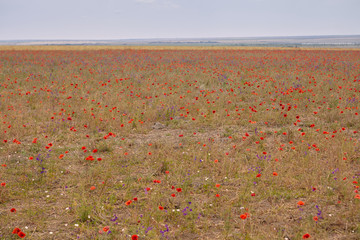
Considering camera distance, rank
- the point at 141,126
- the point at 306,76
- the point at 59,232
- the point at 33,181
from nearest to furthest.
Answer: the point at 59,232, the point at 33,181, the point at 141,126, the point at 306,76

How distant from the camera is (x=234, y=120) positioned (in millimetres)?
8492

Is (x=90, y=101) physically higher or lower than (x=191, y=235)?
higher

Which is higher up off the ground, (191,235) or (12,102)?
(12,102)

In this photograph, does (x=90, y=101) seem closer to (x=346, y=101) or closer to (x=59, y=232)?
(x=59, y=232)

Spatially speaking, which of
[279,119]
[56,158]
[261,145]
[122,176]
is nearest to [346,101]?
[279,119]

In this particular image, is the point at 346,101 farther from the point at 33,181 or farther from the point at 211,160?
the point at 33,181

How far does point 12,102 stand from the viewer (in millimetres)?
10391

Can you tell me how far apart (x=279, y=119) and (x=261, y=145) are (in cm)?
230

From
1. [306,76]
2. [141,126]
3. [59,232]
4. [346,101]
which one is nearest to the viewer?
[59,232]

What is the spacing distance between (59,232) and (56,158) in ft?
8.30

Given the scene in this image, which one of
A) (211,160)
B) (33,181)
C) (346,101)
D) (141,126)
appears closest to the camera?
(33,181)

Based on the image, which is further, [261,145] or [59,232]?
[261,145]

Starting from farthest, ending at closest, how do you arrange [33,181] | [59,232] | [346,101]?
[346,101] → [33,181] → [59,232]

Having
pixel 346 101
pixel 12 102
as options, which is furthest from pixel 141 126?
pixel 346 101
